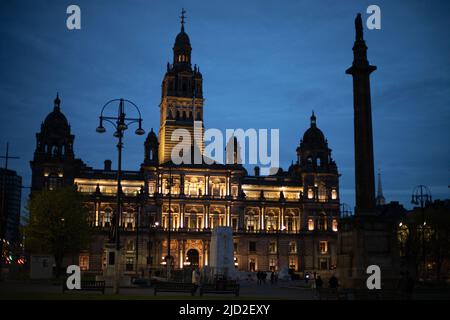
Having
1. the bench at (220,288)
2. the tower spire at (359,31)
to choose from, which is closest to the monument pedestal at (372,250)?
the bench at (220,288)

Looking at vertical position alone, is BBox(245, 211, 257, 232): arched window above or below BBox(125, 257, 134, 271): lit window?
above

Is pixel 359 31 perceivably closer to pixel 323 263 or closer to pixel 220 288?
pixel 220 288

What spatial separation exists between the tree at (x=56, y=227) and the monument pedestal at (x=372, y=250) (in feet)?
138

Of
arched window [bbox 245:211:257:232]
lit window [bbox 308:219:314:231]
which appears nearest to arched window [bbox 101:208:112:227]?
arched window [bbox 245:211:257:232]

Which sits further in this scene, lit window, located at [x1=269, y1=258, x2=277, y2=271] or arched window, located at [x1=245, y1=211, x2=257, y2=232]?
arched window, located at [x1=245, y1=211, x2=257, y2=232]

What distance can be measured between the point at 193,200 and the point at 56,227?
143 feet

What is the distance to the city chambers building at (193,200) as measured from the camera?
10862 cm

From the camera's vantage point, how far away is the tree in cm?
7000

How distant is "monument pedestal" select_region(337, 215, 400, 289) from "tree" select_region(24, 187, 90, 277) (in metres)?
42.0

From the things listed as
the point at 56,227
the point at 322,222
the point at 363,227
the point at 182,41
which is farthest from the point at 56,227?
the point at 182,41

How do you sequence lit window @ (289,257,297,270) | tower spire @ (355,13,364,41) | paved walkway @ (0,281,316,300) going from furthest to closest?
lit window @ (289,257,297,270) < tower spire @ (355,13,364,41) < paved walkway @ (0,281,316,300)

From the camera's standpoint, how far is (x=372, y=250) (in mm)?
38344

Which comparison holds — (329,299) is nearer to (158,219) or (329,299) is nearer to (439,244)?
(439,244)

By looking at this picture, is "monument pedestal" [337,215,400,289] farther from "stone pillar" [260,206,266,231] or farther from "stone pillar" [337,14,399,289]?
"stone pillar" [260,206,266,231]
